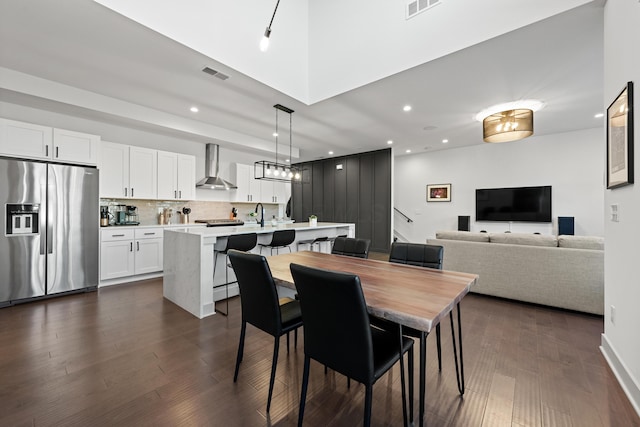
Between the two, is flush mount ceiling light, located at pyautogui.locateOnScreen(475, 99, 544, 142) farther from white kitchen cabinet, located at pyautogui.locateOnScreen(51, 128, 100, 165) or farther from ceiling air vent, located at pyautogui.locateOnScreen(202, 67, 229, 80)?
white kitchen cabinet, located at pyautogui.locateOnScreen(51, 128, 100, 165)

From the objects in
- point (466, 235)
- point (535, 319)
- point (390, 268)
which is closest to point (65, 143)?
point (390, 268)

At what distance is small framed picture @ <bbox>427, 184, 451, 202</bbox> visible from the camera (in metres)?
7.24

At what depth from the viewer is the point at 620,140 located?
6.19 ft

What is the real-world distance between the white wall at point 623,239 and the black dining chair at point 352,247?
1805 mm

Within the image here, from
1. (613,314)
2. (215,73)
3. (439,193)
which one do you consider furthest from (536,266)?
(215,73)

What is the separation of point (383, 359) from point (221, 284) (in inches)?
108

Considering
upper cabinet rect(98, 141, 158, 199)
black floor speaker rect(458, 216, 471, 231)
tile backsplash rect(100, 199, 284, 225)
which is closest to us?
upper cabinet rect(98, 141, 158, 199)

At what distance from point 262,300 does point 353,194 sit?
6105mm

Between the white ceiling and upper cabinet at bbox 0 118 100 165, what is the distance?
0.43 metres

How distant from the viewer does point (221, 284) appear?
3.46 m

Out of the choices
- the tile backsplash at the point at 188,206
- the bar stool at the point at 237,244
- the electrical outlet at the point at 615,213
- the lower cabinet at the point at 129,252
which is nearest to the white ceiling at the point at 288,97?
the tile backsplash at the point at 188,206

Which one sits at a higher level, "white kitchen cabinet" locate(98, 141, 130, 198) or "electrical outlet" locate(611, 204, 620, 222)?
"white kitchen cabinet" locate(98, 141, 130, 198)

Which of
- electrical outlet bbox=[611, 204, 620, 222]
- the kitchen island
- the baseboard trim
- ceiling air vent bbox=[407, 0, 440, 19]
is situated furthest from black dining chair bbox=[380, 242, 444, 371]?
ceiling air vent bbox=[407, 0, 440, 19]

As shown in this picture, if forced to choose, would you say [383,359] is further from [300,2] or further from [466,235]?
[300,2]
